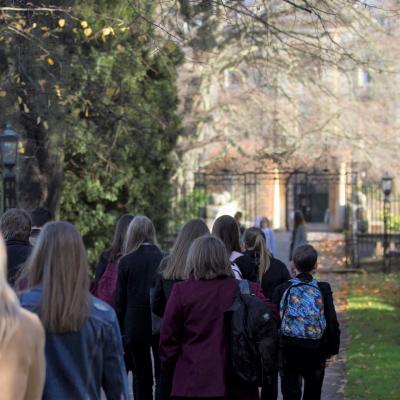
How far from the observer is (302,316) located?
7.32 m

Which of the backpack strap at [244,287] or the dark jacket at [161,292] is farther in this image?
the dark jacket at [161,292]

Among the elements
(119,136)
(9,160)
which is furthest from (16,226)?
(119,136)

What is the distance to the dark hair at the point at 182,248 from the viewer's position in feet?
21.9

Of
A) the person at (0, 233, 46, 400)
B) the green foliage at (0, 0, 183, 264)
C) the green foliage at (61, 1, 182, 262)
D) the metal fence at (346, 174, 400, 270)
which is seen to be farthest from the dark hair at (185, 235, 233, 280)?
the metal fence at (346, 174, 400, 270)

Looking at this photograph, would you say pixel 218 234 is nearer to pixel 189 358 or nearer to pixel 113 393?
pixel 189 358

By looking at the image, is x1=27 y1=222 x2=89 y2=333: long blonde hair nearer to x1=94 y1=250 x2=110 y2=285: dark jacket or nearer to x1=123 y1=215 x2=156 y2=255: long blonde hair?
x1=123 y1=215 x2=156 y2=255: long blonde hair

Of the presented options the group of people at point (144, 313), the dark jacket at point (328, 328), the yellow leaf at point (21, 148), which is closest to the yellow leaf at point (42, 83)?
the yellow leaf at point (21, 148)

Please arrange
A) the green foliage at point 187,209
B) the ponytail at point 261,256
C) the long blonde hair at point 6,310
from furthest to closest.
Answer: the green foliage at point 187,209 < the ponytail at point 261,256 < the long blonde hair at point 6,310

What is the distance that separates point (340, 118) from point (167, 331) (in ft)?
84.3

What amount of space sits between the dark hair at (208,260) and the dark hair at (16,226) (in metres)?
1.59

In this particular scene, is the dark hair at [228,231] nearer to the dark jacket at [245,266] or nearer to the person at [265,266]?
the dark jacket at [245,266]

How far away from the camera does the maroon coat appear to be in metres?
5.80

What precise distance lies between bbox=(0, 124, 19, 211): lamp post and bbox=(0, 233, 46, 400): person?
10780mm

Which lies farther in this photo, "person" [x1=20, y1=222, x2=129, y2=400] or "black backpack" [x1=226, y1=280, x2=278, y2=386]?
"black backpack" [x1=226, y1=280, x2=278, y2=386]
